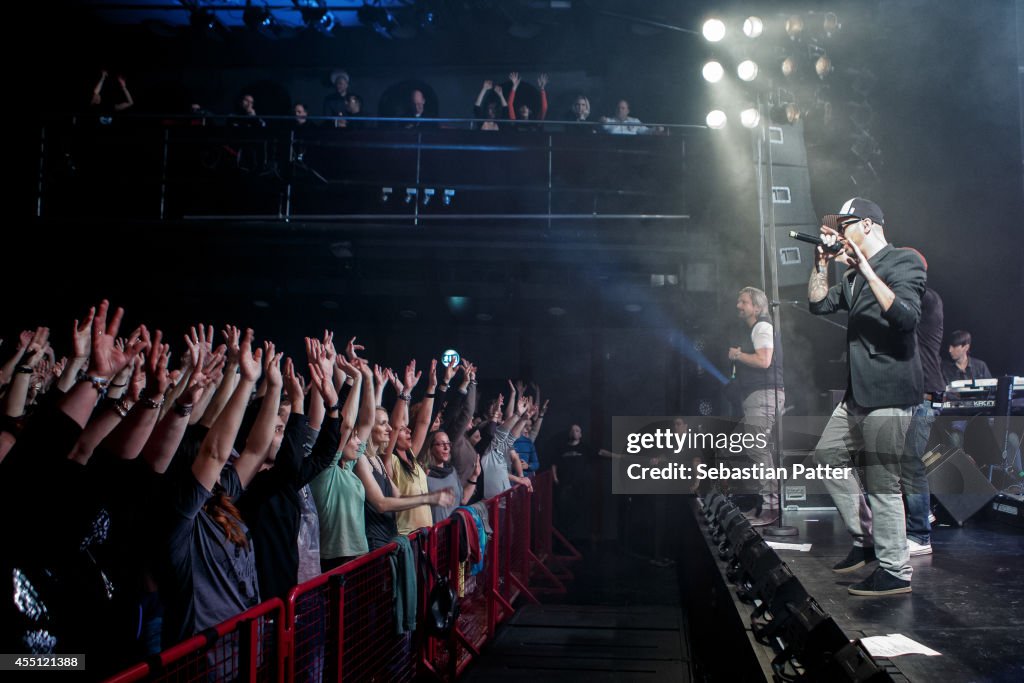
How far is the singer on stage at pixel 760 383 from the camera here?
4836 millimetres

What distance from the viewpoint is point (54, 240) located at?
27.3 feet

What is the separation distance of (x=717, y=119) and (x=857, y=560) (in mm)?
6088

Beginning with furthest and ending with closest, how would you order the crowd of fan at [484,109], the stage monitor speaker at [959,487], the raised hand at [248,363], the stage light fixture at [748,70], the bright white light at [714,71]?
the crowd of fan at [484,109] → the bright white light at [714,71] → the stage light fixture at [748,70] → the stage monitor speaker at [959,487] → the raised hand at [248,363]

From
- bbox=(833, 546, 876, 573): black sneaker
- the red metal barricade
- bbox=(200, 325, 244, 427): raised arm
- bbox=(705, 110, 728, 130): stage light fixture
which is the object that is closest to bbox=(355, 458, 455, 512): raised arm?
bbox=(200, 325, 244, 427): raised arm

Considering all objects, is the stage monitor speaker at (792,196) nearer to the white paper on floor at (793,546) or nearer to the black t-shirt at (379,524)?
the white paper on floor at (793,546)

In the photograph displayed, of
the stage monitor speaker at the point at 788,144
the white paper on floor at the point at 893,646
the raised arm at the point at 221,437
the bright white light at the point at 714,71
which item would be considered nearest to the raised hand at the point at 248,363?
the raised arm at the point at 221,437

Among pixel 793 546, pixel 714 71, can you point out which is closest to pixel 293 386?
pixel 793 546

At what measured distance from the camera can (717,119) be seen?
821cm

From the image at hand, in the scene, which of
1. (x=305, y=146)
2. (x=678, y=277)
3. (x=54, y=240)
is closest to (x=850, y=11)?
(x=678, y=277)

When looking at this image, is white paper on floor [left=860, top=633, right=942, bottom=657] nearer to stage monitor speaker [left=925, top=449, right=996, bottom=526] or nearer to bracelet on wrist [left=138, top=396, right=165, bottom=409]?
bracelet on wrist [left=138, top=396, right=165, bottom=409]

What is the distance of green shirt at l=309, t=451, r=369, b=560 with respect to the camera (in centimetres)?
344

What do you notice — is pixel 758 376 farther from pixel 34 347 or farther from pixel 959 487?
pixel 34 347

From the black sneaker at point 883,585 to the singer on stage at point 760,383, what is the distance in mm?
1952

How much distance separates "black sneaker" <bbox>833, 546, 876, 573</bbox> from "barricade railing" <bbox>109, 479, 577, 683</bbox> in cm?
201
